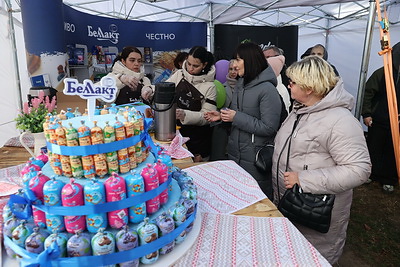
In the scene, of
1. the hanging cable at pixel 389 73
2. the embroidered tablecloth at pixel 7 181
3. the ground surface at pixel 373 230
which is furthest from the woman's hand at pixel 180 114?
the ground surface at pixel 373 230

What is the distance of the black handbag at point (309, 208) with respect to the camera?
156 cm

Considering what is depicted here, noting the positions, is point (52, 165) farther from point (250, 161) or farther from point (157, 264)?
point (250, 161)

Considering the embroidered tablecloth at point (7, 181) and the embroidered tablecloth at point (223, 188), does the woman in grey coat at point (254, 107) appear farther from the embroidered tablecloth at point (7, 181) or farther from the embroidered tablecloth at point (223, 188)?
the embroidered tablecloth at point (7, 181)

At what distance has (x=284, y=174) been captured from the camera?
1657 millimetres

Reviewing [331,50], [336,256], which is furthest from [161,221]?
[331,50]

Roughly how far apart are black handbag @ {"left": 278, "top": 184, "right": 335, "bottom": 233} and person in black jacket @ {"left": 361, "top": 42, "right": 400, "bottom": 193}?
289 centimetres

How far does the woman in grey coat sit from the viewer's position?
2166 millimetres

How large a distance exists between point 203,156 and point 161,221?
6.27 ft

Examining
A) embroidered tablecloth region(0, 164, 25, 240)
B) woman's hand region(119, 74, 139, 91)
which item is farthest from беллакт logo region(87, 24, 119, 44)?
embroidered tablecloth region(0, 164, 25, 240)

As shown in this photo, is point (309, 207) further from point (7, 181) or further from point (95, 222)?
point (7, 181)

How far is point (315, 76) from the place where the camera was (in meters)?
1.59

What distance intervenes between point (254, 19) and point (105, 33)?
4955 mm

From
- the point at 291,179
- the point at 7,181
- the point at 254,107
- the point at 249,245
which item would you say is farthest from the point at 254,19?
the point at 249,245

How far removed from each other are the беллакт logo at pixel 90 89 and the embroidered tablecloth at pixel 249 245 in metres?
0.62
